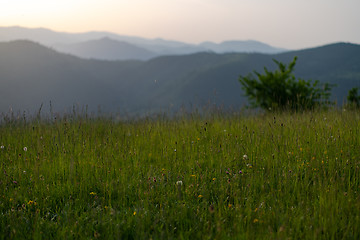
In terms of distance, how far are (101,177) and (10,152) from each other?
6.83ft

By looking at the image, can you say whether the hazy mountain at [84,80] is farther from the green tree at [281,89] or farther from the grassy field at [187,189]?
the grassy field at [187,189]

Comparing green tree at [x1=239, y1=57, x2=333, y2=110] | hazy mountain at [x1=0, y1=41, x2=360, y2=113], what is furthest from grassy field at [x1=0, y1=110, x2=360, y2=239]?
hazy mountain at [x1=0, y1=41, x2=360, y2=113]

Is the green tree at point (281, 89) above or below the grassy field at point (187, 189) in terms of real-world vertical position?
above

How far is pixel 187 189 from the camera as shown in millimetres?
3592

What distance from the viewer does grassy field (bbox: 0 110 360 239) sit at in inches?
115

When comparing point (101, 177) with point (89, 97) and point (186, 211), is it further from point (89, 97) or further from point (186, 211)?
point (89, 97)

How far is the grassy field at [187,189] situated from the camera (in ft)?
9.59

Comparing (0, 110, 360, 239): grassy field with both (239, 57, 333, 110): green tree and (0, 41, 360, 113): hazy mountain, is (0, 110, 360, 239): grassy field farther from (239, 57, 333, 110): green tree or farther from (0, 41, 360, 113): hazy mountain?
(0, 41, 360, 113): hazy mountain

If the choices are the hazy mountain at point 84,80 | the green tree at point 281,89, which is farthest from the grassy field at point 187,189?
the hazy mountain at point 84,80

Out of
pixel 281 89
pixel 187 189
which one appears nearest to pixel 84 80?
pixel 281 89

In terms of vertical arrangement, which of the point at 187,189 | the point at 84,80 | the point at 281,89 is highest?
the point at 281,89

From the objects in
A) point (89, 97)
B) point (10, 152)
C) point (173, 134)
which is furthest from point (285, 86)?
point (89, 97)

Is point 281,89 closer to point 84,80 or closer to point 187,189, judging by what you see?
point 187,189

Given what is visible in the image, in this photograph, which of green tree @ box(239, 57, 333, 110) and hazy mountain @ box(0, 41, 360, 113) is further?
hazy mountain @ box(0, 41, 360, 113)
